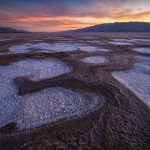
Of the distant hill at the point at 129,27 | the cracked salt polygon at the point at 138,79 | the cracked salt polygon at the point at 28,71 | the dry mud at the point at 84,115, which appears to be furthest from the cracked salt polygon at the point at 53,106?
the distant hill at the point at 129,27

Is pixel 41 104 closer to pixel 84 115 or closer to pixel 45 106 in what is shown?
pixel 45 106

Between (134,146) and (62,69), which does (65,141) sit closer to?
(134,146)

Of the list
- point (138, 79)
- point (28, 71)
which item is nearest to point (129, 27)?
point (138, 79)

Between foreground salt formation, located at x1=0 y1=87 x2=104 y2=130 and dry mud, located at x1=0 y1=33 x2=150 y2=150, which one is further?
foreground salt formation, located at x1=0 y1=87 x2=104 y2=130

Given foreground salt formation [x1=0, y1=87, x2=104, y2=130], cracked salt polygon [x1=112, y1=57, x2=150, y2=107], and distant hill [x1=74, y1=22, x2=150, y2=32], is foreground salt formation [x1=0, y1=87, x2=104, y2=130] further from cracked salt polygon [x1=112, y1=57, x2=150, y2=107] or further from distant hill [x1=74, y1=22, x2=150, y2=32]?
distant hill [x1=74, y1=22, x2=150, y2=32]

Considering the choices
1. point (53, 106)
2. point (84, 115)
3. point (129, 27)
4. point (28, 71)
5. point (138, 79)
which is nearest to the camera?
point (84, 115)

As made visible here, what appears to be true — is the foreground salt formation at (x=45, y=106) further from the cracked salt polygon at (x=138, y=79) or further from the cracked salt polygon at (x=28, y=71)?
the cracked salt polygon at (x=138, y=79)

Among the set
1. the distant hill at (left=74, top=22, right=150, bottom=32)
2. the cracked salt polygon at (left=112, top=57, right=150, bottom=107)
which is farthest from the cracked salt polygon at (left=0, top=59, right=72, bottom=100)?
the distant hill at (left=74, top=22, right=150, bottom=32)

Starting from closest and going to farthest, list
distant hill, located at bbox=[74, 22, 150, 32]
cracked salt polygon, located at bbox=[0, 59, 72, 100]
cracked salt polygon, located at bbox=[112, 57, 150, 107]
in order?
cracked salt polygon, located at bbox=[112, 57, 150, 107]
cracked salt polygon, located at bbox=[0, 59, 72, 100]
distant hill, located at bbox=[74, 22, 150, 32]
